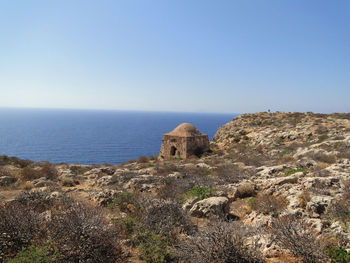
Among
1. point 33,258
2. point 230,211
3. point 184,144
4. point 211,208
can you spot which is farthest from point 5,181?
point 184,144

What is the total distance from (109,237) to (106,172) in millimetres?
12026

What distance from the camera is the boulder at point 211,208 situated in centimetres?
651

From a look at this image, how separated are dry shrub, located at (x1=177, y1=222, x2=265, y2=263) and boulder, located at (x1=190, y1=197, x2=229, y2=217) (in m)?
2.46

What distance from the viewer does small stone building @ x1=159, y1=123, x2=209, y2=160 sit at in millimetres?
23047

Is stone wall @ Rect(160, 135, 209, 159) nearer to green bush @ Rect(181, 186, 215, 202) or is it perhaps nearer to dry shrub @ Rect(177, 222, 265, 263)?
green bush @ Rect(181, 186, 215, 202)

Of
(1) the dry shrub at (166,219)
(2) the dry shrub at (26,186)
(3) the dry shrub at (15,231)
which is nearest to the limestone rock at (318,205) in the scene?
(1) the dry shrub at (166,219)

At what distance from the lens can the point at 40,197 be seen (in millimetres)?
7707

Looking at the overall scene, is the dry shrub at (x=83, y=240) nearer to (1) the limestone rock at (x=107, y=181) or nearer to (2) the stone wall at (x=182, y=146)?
(1) the limestone rock at (x=107, y=181)

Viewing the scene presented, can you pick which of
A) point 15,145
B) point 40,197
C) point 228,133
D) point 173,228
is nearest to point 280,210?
point 173,228

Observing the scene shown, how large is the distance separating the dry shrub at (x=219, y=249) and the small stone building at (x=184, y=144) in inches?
742

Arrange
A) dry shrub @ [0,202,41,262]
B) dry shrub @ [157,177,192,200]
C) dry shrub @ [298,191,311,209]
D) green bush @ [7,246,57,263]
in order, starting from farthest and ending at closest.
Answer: dry shrub @ [157,177,192,200], dry shrub @ [298,191,311,209], dry shrub @ [0,202,41,262], green bush @ [7,246,57,263]

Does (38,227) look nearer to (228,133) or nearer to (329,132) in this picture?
(329,132)

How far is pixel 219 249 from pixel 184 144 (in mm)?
19346

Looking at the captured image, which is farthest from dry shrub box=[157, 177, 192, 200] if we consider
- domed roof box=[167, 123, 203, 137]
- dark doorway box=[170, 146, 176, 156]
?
dark doorway box=[170, 146, 176, 156]
